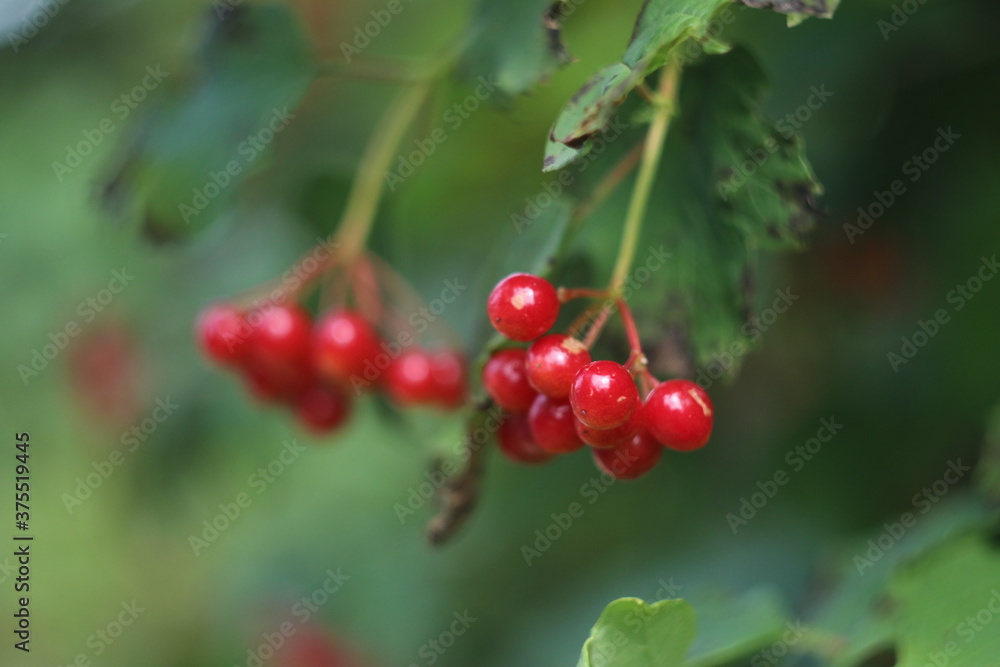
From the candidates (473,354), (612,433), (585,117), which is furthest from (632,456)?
(473,354)

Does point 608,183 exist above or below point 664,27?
below

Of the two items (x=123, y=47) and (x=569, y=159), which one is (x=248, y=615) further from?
(x=569, y=159)

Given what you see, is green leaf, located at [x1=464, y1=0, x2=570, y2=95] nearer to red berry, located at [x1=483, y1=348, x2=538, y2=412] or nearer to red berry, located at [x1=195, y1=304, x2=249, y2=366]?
red berry, located at [x1=483, y1=348, x2=538, y2=412]

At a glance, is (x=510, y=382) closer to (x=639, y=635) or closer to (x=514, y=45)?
(x=639, y=635)

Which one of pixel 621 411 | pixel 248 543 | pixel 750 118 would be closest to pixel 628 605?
pixel 621 411

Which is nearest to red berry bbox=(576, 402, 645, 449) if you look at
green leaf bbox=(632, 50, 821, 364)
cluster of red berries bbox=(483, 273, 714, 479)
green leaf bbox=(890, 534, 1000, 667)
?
cluster of red berries bbox=(483, 273, 714, 479)
